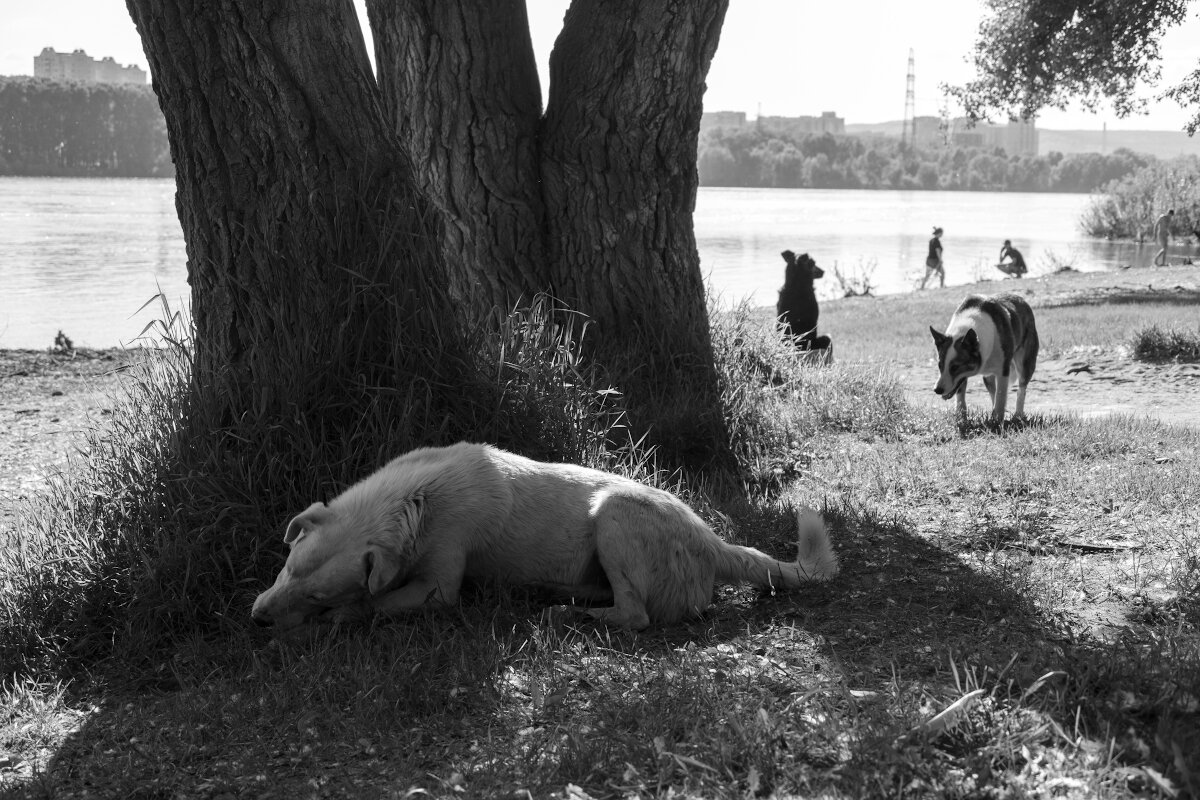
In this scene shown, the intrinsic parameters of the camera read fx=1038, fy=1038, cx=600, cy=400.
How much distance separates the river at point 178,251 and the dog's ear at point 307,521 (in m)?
2.31

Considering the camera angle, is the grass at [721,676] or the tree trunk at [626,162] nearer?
the grass at [721,676]

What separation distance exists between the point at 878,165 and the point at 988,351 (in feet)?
403

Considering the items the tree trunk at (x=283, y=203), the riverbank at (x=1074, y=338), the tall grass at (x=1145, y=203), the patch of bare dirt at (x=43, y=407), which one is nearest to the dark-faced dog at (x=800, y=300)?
the riverbank at (x=1074, y=338)

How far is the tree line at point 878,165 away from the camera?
11225cm

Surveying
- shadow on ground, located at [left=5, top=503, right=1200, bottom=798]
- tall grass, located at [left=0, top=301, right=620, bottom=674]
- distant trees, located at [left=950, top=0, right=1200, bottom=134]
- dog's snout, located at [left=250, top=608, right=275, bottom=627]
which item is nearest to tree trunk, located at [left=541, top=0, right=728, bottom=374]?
tall grass, located at [left=0, top=301, right=620, bottom=674]

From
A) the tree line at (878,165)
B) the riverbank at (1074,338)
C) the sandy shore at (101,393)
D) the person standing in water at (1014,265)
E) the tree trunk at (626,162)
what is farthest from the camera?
the tree line at (878,165)

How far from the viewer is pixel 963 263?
3566cm

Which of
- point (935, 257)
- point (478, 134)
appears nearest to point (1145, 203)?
point (935, 257)

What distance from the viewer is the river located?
19375 millimetres

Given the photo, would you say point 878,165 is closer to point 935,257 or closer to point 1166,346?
point 935,257

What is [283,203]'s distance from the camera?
5320 mm

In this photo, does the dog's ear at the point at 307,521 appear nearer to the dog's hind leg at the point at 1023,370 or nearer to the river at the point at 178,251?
the river at the point at 178,251

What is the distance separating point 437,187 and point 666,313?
78.0 inches

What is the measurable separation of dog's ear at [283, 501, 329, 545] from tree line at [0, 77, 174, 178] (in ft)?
268
